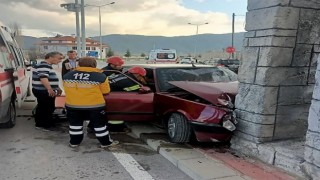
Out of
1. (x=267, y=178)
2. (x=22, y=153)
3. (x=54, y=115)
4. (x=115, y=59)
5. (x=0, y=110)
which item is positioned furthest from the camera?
(x=54, y=115)

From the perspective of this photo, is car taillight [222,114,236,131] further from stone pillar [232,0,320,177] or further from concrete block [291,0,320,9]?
concrete block [291,0,320,9]

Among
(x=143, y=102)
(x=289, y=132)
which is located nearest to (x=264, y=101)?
(x=289, y=132)

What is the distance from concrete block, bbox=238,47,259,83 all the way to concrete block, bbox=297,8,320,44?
1.95 ft

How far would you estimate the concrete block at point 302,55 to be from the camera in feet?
15.6

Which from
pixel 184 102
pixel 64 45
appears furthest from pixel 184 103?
pixel 64 45

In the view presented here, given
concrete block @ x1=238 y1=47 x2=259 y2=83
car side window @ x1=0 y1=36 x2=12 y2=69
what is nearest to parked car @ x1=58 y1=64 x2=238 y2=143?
concrete block @ x1=238 y1=47 x2=259 y2=83

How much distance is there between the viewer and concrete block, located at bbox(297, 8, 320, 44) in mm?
4660

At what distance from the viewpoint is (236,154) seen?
5.17 meters

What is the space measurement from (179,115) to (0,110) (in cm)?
306

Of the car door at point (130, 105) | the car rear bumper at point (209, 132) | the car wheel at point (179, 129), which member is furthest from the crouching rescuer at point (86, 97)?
the car rear bumper at point (209, 132)

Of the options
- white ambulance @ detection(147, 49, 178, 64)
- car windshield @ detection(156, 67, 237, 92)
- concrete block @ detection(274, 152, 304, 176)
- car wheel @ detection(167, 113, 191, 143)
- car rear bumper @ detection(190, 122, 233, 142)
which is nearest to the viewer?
concrete block @ detection(274, 152, 304, 176)

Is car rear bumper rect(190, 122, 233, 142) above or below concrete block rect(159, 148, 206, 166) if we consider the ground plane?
above

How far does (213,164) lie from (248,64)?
1466 millimetres

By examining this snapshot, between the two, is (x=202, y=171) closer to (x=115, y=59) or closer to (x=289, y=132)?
(x=289, y=132)
